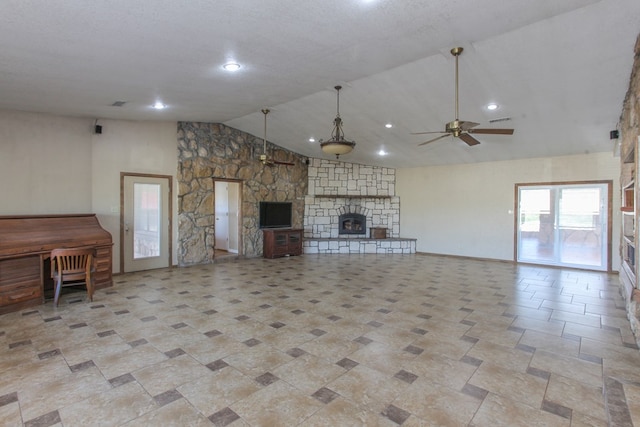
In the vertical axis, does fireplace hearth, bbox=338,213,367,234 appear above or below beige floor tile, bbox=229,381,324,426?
above

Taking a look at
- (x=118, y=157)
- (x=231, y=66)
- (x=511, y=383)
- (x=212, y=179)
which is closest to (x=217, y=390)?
(x=511, y=383)

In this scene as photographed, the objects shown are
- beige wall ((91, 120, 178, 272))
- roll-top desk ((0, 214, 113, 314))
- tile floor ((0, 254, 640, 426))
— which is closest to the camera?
tile floor ((0, 254, 640, 426))

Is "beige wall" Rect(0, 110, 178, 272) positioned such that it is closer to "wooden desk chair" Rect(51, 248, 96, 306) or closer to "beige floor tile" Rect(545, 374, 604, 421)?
"wooden desk chair" Rect(51, 248, 96, 306)

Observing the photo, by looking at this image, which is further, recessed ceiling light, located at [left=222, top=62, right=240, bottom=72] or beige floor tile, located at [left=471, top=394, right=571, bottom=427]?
recessed ceiling light, located at [left=222, top=62, right=240, bottom=72]

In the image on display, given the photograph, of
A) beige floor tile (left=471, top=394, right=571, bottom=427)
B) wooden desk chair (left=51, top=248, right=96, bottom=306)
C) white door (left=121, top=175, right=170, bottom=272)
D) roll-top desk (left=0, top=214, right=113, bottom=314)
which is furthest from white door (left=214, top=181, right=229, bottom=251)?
beige floor tile (left=471, top=394, right=571, bottom=427)

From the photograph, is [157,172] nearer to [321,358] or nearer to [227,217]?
[227,217]

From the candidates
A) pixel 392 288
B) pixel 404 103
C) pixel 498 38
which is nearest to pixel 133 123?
pixel 404 103

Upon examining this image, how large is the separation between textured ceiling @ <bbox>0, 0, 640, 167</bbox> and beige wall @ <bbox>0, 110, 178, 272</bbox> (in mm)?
353

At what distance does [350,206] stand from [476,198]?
3418mm

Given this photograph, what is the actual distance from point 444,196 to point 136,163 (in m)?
7.25

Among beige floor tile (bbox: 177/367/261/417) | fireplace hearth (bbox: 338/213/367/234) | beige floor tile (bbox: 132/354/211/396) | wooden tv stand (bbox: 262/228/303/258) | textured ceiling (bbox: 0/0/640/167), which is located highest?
textured ceiling (bbox: 0/0/640/167)

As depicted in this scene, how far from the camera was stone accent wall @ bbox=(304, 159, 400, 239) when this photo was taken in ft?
32.1

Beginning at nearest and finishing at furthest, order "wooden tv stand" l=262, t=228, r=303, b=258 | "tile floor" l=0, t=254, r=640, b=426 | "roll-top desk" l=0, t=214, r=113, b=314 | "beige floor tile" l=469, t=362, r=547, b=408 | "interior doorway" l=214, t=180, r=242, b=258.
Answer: "tile floor" l=0, t=254, r=640, b=426 → "beige floor tile" l=469, t=362, r=547, b=408 → "roll-top desk" l=0, t=214, r=113, b=314 → "wooden tv stand" l=262, t=228, r=303, b=258 → "interior doorway" l=214, t=180, r=242, b=258

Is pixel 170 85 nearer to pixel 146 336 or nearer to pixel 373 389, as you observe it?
pixel 146 336
